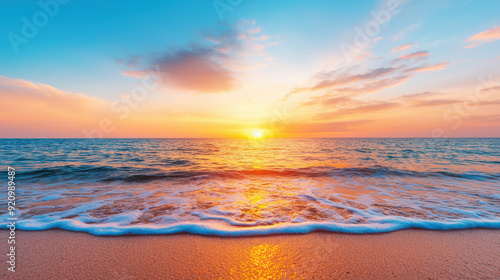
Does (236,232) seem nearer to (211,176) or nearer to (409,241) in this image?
(409,241)

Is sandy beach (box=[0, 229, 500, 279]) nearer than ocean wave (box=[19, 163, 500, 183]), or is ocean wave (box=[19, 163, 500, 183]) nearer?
sandy beach (box=[0, 229, 500, 279])

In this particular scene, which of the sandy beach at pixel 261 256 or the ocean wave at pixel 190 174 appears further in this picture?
the ocean wave at pixel 190 174

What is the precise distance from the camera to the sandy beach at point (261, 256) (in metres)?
2.56

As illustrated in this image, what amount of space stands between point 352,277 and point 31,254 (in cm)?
434

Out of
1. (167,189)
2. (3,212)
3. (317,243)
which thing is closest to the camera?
(317,243)

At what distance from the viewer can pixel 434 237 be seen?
3.58 metres

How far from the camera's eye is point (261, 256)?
293cm

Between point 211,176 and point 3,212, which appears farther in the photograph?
point 211,176

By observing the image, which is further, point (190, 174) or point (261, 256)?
point (190, 174)

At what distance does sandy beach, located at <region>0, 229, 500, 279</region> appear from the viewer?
2.56 m

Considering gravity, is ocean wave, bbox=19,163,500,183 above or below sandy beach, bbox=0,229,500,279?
below

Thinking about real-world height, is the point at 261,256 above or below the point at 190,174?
above

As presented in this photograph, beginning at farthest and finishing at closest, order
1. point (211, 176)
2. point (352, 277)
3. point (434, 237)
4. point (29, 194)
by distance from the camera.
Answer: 1. point (211, 176)
2. point (29, 194)
3. point (434, 237)
4. point (352, 277)

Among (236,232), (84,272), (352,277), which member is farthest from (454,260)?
(84,272)
